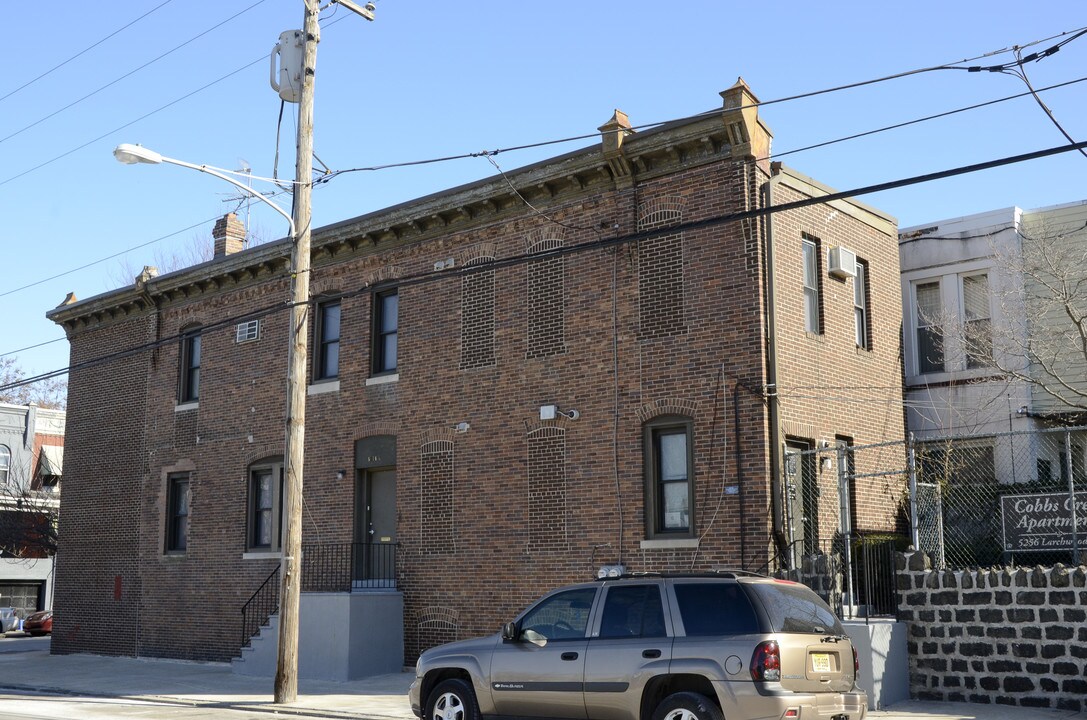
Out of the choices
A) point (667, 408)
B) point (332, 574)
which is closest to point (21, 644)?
point (332, 574)

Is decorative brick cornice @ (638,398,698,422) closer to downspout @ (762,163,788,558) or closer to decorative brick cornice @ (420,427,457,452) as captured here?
downspout @ (762,163,788,558)

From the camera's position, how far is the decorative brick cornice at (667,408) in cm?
1695

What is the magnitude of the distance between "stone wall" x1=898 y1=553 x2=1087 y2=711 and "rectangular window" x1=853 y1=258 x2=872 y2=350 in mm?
5567

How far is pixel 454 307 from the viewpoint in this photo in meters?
20.5

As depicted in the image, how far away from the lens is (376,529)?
841 inches

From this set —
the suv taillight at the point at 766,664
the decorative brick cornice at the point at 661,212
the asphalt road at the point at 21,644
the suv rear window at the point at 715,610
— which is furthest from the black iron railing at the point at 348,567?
the asphalt road at the point at 21,644

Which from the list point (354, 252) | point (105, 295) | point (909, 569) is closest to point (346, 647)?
point (354, 252)

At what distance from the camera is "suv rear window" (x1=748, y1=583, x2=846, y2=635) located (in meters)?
9.94

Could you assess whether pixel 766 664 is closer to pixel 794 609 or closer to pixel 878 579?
pixel 794 609

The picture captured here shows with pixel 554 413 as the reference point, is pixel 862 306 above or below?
above

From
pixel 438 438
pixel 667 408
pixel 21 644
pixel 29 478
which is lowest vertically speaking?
pixel 21 644

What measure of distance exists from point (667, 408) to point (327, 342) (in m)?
8.59

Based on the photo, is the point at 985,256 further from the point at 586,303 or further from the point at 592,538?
the point at 592,538

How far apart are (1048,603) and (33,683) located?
1700 cm
